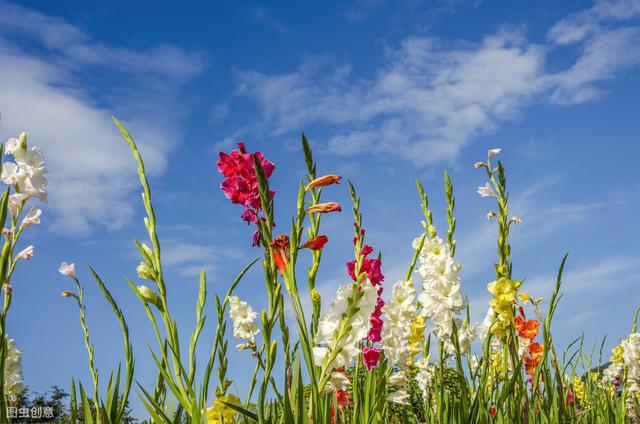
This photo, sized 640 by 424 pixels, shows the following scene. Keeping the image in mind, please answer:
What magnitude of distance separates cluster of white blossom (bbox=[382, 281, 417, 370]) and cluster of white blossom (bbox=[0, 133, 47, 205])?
1.70 m

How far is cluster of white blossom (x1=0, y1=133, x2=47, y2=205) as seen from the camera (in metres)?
2.18

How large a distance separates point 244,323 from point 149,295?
108 inches

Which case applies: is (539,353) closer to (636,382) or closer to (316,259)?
(316,259)

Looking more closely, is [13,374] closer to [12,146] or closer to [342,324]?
[12,146]

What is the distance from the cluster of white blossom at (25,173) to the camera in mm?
2176

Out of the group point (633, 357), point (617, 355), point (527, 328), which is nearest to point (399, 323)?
point (527, 328)

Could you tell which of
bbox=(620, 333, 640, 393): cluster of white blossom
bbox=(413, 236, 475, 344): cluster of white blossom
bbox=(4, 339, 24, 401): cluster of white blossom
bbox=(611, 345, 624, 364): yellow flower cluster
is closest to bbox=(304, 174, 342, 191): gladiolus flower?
bbox=(413, 236, 475, 344): cluster of white blossom

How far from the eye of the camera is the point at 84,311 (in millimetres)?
3248

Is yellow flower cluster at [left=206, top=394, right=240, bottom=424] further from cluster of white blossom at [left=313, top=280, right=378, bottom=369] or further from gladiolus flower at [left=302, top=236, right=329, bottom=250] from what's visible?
gladiolus flower at [left=302, top=236, right=329, bottom=250]

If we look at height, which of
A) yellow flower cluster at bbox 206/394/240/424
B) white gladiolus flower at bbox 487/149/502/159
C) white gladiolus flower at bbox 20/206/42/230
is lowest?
yellow flower cluster at bbox 206/394/240/424

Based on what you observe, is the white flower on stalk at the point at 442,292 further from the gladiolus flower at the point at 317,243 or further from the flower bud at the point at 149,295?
the flower bud at the point at 149,295

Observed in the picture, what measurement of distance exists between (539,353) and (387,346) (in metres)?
1.35

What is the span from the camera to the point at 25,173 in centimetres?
217

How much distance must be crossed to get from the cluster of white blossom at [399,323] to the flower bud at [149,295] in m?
1.43
